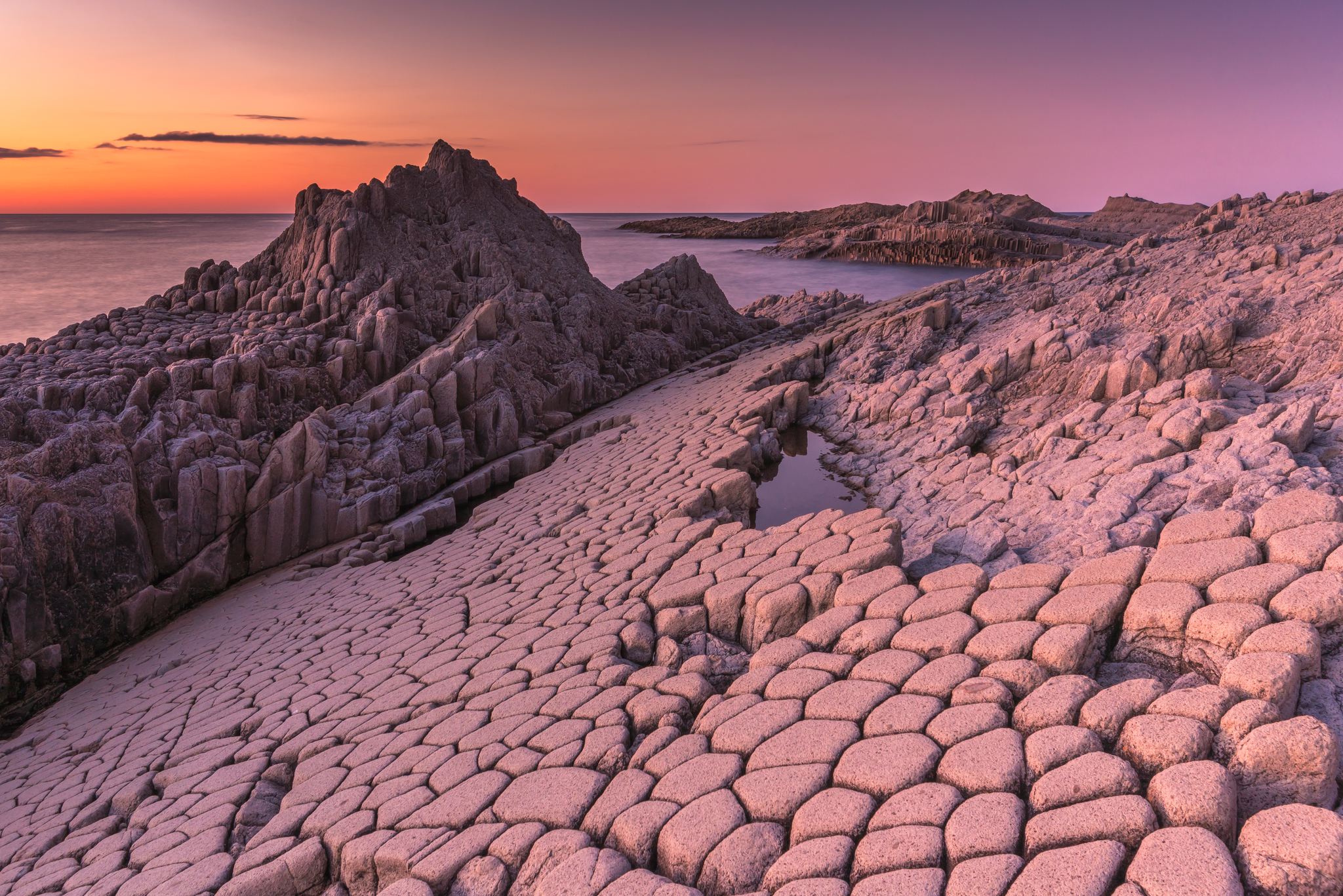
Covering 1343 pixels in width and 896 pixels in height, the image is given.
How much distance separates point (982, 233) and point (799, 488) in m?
41.1

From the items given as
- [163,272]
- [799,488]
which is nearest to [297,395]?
[799,488]

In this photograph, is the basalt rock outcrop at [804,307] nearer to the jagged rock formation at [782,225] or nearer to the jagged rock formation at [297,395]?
the jagged rock formation at [297,395]

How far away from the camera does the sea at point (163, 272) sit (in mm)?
21609

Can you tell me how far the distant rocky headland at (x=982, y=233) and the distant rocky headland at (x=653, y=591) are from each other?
96.7 feet

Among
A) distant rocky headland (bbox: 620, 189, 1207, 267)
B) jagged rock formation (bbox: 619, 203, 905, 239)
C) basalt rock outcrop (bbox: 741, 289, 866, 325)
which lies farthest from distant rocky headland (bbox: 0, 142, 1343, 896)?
jagged rock formation (bbox: 619, 203, 905, 239)

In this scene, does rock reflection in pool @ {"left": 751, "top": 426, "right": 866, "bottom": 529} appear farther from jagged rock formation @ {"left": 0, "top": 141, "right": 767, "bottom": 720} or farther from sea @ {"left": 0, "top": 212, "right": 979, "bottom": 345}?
sea @ {"left": 0, "top": 212, "right": 979, "bottom": 345}

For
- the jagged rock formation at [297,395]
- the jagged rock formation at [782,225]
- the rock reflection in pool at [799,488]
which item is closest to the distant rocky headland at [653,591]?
the jagged rock formation at [297,395]

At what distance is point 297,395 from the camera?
319 inches

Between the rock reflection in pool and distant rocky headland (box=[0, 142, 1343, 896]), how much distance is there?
8.4 inches

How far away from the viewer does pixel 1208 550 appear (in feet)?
9.32

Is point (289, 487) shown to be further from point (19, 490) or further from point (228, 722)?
point (228, 722)

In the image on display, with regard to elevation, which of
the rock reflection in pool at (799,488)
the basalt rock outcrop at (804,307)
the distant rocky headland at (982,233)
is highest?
the distant rocky headland at (982,233)

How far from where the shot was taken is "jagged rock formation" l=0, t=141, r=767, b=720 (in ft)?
19.6

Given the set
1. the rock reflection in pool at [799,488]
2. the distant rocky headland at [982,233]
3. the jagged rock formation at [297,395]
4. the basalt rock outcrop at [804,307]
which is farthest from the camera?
the distant rocky headland at [982,233]
